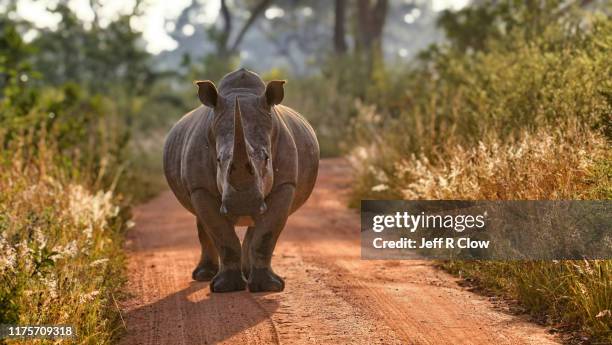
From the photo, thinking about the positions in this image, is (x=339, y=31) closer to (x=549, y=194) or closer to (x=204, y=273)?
(x=204, y=273)

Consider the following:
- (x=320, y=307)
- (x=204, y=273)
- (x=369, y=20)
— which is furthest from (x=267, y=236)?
(x=369, y=20)

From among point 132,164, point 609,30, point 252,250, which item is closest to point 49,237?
point 252,250

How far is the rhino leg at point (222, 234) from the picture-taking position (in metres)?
7.07

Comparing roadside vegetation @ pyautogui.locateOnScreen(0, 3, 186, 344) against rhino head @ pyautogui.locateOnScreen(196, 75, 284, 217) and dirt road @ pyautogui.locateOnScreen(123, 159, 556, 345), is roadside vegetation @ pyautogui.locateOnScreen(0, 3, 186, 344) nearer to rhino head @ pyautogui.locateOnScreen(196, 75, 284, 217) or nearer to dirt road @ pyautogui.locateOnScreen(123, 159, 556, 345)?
dirt road @ pyautogui.locateOnScreen(123, 159, 556, 345)

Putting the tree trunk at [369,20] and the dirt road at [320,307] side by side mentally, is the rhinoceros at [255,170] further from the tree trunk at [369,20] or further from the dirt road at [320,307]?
the tree trunk at [369,20]

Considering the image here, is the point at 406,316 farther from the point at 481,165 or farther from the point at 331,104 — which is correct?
the point at 331,104

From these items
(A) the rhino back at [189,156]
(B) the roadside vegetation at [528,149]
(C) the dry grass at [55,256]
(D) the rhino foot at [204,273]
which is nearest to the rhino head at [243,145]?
(A) the rhino back at [189,156]

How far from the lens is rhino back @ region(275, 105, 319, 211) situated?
7454mm

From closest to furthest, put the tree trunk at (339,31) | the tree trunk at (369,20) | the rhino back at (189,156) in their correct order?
the rhino back at (189,156) < the tree trunk at (369,20) < the tree trunk at (339,31)

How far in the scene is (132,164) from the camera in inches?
653

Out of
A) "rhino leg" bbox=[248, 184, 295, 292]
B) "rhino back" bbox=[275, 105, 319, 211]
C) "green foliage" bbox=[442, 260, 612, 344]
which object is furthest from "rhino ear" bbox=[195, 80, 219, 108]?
"green foliage" bbox=[442, 260, 612, 344]

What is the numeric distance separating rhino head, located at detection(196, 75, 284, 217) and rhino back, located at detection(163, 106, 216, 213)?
14 centimetres

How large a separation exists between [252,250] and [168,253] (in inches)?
109

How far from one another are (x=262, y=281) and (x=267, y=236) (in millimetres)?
367
